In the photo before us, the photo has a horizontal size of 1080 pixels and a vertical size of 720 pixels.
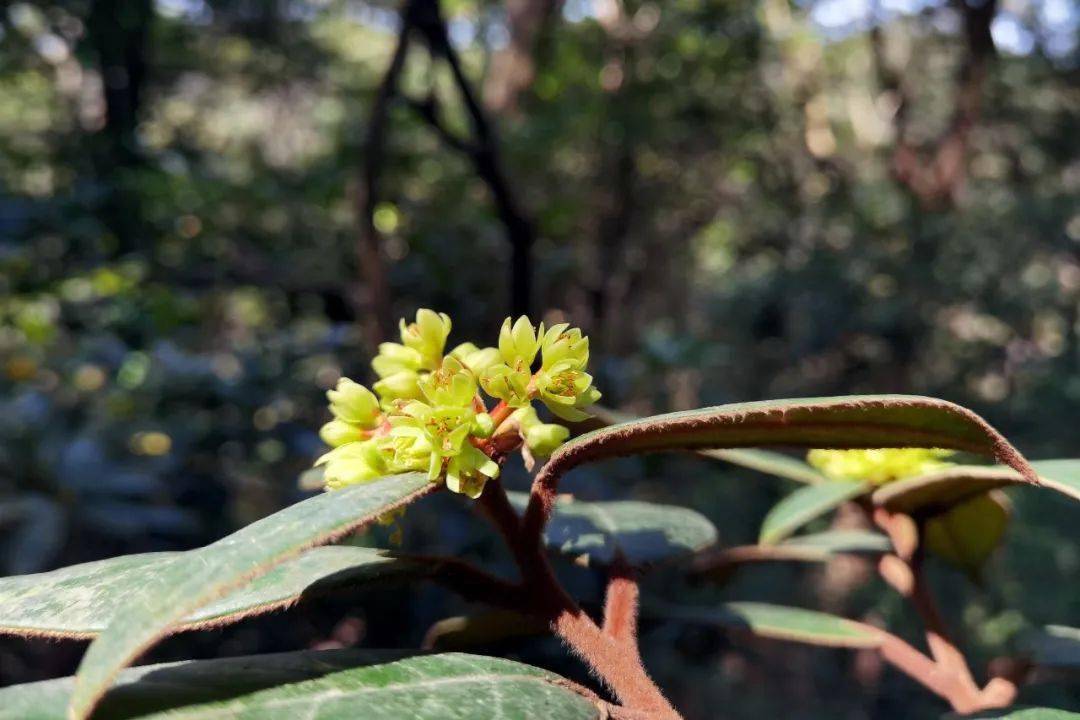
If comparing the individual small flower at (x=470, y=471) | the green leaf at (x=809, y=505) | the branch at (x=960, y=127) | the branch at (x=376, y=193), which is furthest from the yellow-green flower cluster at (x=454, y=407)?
the branch at (x=960, y=127)

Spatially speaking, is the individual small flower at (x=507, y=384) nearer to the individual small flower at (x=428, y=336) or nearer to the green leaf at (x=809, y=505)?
the individual small flower at (x=428, y=336)

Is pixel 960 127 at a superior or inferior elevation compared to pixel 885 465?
superior

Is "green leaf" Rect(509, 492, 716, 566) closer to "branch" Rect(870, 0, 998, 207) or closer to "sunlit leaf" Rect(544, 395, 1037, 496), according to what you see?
"sunlit leaf" Rect(544, 395, 1037, 496)

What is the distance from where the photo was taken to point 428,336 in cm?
58

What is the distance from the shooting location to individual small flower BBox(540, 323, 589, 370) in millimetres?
532

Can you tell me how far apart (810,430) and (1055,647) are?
0.38 metres

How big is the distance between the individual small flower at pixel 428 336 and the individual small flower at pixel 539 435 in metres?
0.11

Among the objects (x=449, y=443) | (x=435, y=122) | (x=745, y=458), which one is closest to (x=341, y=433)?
(x=449, y=443)

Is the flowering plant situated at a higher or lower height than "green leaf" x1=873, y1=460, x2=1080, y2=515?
higher

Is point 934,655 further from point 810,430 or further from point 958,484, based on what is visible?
point 810,430

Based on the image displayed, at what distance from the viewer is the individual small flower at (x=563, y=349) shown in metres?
0.53

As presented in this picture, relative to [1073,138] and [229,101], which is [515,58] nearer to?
[229,101]

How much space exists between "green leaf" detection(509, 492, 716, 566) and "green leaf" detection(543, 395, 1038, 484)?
159 mm

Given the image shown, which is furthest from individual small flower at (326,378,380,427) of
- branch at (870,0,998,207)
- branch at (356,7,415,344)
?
branch at (870,0,998,207)
